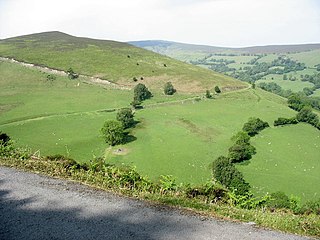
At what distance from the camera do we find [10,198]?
480 inches

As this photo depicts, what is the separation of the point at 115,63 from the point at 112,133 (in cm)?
8421

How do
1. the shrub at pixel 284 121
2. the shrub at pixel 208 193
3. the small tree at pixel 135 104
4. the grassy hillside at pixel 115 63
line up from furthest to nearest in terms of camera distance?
the grassy hillside at pixel 115 63
the small tree at pixel 135 104
the shrub at pixel 284 121
the shrub at pixel 208 193

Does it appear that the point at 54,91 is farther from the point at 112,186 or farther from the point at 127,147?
the point at 112,186

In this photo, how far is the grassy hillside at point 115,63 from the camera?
438 feet

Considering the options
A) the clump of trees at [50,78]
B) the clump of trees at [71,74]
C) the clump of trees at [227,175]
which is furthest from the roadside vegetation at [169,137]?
the clump of trees at [71,74]

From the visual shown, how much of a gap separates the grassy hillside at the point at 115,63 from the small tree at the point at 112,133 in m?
50.4

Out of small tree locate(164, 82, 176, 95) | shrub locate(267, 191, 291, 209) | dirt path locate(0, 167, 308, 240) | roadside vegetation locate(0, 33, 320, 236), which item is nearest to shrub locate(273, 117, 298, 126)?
roadside vegetation locate(0, 33, 320, 236)

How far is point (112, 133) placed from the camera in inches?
2948

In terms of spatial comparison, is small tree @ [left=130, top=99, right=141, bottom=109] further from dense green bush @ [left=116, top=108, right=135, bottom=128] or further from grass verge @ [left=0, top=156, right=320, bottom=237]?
grass verge @ [left=0, top=156, right=320, bottom=237]

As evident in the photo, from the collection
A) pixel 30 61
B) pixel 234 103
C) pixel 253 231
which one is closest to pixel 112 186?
pixel 253 231

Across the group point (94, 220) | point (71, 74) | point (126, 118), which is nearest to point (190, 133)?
point (126, 118)

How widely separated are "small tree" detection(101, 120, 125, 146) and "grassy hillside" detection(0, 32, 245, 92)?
50.4 metres

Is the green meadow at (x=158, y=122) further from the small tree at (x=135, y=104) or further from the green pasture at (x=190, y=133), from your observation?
the small tree at (x=135, y=104)

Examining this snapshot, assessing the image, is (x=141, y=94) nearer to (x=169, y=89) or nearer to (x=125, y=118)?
(x=169, y=89)
